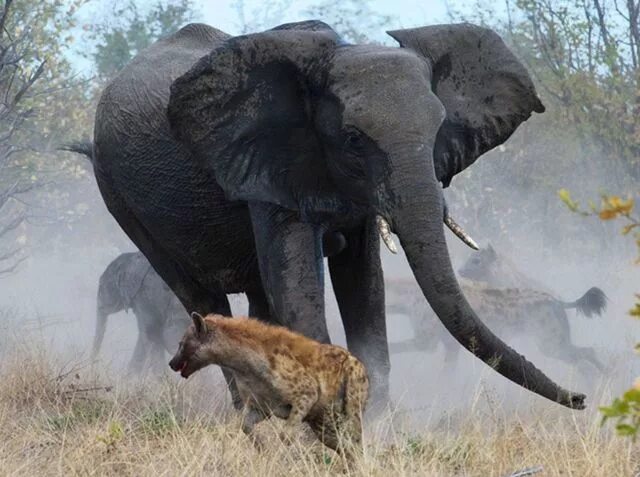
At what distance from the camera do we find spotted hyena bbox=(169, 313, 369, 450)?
593 centimetres

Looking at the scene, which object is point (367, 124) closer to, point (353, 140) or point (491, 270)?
point (353, 140)

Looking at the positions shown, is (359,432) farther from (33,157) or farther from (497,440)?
(33,157)

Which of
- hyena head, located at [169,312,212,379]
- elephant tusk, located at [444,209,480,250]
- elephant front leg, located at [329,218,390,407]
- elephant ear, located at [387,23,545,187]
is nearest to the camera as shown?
hyena head, located at [169,312,212,379]

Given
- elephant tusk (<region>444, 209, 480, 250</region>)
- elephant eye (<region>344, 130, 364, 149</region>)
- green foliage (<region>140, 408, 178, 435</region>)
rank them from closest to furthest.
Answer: elephant eye (<region>344, 130, 364, 149</region>)
green foliage (<region>140, 408, 178, 435</region>)
elephant tusk (<region>444, 209, 480, 250</region>)

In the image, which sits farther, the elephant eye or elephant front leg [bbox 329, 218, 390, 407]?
elephant front leg [bbox 329, 218, 390, 407]

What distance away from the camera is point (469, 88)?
7.68 metres

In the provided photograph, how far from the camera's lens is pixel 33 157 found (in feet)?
81.5

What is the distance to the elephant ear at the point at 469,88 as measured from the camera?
750cm

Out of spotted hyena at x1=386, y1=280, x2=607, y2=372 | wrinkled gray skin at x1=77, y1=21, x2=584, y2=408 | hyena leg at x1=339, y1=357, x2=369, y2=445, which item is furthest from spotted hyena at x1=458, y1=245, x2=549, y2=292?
hyena leg at x1=339, y1=357, x2=369, y2=445

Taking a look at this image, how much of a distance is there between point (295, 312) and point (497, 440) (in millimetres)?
1309

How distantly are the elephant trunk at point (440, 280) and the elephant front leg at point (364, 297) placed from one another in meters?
1.15

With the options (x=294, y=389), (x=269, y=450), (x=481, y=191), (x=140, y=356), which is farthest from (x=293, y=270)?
(x=481, y=191)

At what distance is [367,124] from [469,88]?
1.14 m

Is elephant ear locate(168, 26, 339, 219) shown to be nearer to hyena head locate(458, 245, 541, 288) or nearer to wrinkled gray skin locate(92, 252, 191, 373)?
wrinkled gray skin locate(92, 252, 191, 373)
